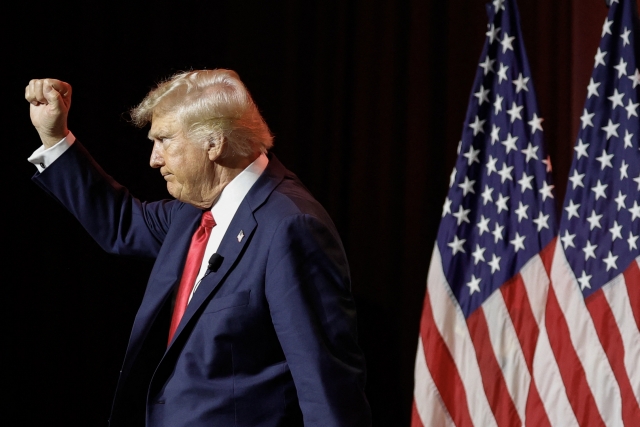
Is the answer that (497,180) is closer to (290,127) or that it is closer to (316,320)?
(290,127)

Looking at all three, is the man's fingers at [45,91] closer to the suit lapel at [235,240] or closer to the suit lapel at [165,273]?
the suit lapel at [165,273]

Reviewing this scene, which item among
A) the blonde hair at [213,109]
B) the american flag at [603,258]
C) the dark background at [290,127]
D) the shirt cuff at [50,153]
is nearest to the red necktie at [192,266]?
the blonde hair at [213,109]

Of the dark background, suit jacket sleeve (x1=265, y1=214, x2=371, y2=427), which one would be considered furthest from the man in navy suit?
the dark background

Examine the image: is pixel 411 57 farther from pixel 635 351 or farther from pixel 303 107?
pixel 635 351

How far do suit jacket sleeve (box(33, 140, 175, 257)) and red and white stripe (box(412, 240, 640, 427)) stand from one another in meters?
1.22

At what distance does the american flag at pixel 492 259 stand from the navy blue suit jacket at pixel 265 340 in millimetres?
1284

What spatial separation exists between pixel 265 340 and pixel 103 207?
76cm

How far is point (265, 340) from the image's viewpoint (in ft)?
6.15

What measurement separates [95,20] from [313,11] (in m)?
1.05

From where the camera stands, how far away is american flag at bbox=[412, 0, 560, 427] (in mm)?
3021

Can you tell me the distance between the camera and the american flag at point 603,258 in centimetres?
278

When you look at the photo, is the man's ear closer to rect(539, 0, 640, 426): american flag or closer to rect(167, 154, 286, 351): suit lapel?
rect(167, 154, 286, 351): suit lapel

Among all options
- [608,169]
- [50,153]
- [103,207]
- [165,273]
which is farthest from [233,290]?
[608,169]

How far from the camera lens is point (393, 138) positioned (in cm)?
357
